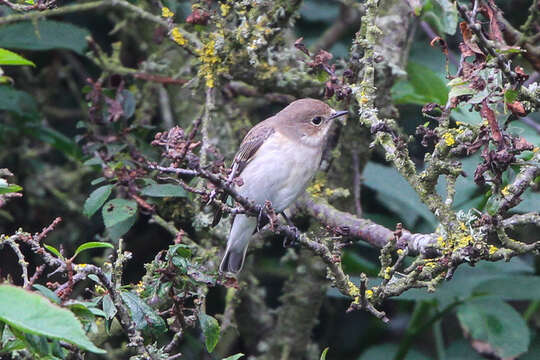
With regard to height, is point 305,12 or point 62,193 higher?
point 305,12

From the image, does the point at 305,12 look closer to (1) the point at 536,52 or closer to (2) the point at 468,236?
(1) the point at 536,52

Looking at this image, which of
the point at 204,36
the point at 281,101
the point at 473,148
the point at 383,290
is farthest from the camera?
the point at 281,101

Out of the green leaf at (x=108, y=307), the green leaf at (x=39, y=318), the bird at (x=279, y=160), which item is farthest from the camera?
the bird at (x=279, y=160)

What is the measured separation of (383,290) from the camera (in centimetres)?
256

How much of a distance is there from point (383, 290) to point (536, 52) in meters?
1.36

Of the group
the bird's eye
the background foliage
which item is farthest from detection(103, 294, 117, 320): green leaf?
the bird's eye

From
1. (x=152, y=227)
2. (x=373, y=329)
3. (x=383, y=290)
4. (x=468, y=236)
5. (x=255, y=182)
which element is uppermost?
(x=468, y=236)

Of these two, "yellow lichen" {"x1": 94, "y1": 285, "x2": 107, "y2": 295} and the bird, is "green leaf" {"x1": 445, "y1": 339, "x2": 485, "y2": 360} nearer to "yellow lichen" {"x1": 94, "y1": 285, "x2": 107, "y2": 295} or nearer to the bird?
the bird

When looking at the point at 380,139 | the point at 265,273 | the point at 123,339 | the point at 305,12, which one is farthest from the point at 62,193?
the point at 380,139

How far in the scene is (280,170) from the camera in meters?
3.75

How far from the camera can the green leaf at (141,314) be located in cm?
235

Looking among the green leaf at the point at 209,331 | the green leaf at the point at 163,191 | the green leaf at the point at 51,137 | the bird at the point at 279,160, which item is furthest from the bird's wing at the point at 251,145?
the green leaf at the point at 209,331

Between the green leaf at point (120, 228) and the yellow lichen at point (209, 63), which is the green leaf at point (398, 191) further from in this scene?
the green leaf at point (120, 228)

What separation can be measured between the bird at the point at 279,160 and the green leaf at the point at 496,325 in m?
1.10
